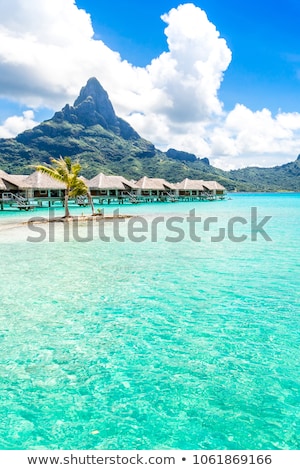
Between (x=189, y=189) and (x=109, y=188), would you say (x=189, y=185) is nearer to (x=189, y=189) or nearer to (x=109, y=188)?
(x=189, y=189)

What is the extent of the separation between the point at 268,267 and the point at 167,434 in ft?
26.4

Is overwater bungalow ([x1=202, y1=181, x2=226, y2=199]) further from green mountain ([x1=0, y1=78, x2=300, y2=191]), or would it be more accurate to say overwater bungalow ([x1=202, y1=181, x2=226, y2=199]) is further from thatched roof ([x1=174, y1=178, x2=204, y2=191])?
green mountain ([x1=0, y1=78, x2=300, y2=191])

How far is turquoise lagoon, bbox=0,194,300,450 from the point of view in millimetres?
3383

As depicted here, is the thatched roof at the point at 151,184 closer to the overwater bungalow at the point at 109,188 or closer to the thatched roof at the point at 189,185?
the overwater bungalow at the point at 109,188

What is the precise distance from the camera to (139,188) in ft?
175

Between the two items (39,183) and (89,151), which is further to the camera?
(89,151)

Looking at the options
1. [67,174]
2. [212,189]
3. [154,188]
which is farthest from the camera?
[212,189]

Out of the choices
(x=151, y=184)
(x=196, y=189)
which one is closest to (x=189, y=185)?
(x=196, y=189)

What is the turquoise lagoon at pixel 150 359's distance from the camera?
11.1 feet

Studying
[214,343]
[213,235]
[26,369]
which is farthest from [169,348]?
[213,235]

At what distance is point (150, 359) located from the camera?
481 centimetres

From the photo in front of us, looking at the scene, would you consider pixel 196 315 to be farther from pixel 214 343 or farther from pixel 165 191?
pixel 165 191

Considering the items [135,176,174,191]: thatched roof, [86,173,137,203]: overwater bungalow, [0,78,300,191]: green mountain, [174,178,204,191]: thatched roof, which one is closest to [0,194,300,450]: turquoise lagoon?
[86,173,137,203]: overwater bungalow

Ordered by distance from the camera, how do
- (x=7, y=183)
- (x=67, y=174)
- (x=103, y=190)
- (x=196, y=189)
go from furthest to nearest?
(x=196, y=189) < (x=103, y=190) < (x=7, y=183) < (x=67, y=174)
